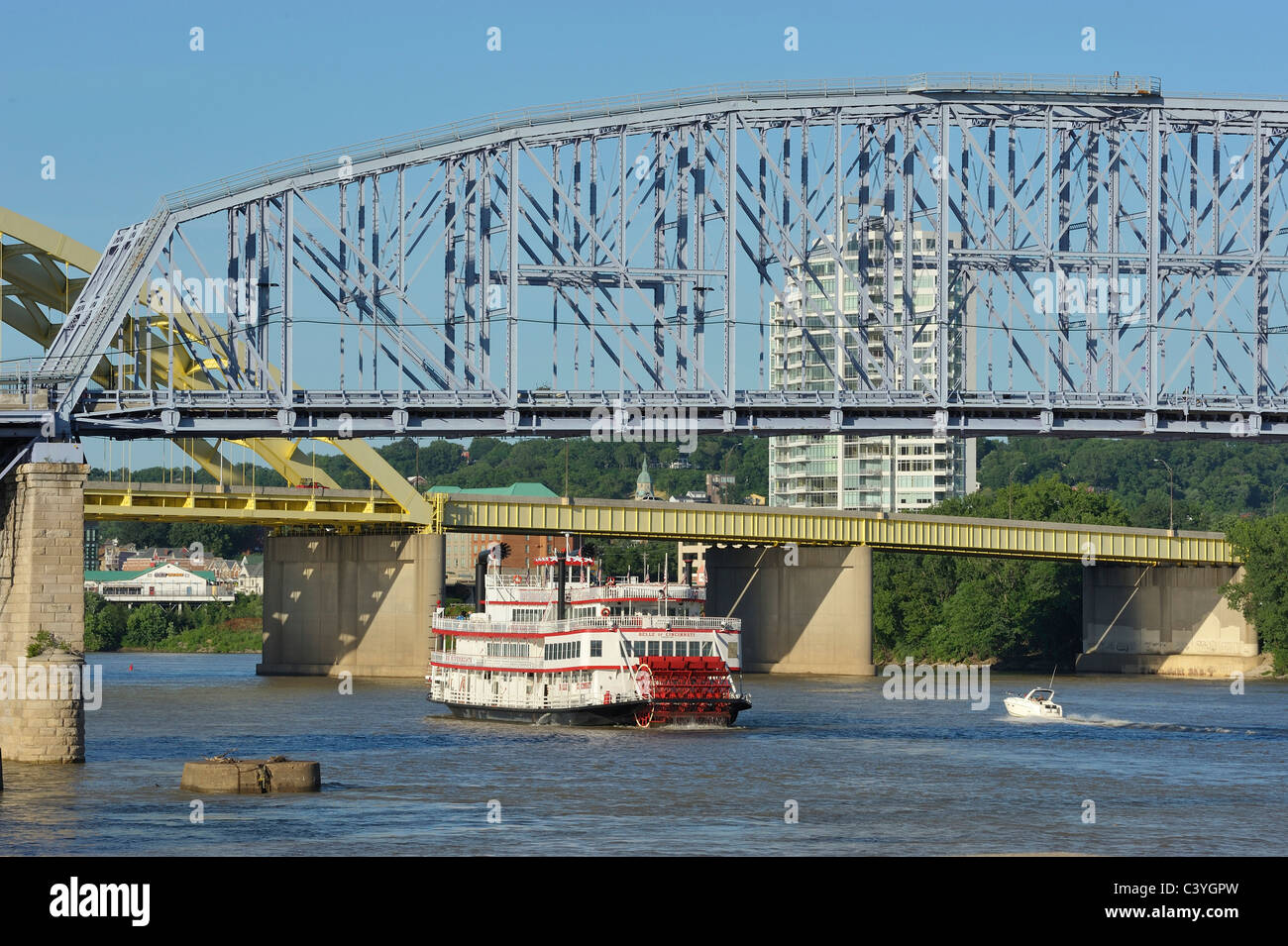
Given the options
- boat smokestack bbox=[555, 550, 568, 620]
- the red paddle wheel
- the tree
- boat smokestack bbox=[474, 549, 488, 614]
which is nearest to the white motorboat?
the red paddle wheel

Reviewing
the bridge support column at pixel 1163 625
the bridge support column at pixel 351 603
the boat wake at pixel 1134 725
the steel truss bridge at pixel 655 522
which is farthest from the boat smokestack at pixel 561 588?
the bridge support column at pixel 1163 625

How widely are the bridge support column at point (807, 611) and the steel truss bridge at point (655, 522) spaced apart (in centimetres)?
224

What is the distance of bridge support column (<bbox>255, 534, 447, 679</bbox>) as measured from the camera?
5044 inches

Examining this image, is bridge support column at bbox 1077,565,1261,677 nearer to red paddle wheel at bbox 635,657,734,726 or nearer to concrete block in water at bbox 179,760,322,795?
red paddle wheel at bbox 635,657,734,726

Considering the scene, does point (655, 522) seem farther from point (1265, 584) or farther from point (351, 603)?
point (1265, 584)

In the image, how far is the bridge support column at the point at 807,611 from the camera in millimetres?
138750

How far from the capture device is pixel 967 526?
14125cm

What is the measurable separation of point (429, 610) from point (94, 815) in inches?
3060

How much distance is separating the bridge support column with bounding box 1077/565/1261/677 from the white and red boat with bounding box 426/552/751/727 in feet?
222

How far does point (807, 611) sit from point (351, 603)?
31.2 m

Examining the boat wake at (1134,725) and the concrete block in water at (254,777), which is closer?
the concrete block in water at (254,777)

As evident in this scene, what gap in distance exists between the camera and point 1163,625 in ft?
474

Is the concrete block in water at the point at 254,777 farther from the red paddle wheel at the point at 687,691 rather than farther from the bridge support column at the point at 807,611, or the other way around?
the bridge support column at the point at 807,611
